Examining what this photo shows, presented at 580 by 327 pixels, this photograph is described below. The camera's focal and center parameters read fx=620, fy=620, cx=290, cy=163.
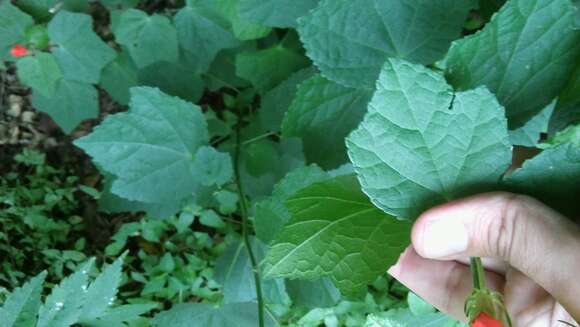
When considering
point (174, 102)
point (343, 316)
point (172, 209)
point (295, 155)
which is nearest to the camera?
point (174, 102)

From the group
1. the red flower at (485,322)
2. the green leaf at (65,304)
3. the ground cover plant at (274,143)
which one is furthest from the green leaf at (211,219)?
the red flower at (485,322)

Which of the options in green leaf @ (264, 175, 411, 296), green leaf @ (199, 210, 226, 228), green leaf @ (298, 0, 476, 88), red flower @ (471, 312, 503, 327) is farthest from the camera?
green leaf @ (199, 210, 226, 228)

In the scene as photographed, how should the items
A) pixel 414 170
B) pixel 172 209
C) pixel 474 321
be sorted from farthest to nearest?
pixel 172 209 < pixel 414 170 < pixel 474 321

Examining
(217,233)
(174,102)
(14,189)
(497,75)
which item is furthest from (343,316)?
(497,75)

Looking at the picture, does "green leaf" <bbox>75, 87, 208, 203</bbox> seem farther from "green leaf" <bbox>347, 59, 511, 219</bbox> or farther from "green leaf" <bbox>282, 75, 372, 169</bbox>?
"green leaf" <bbox>347, 59, 511, 219</bbox>

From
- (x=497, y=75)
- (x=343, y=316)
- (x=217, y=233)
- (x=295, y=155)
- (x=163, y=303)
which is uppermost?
(x=497, y=75)

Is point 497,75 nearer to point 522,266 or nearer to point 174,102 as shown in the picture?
point 522,266

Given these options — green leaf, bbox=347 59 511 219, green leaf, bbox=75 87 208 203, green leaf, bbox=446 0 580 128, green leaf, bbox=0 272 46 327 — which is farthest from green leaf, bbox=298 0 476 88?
green leaf, bbox=0 272 46 327
